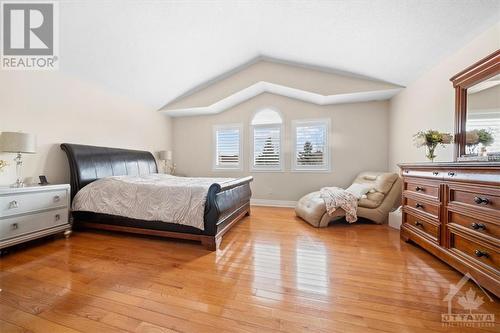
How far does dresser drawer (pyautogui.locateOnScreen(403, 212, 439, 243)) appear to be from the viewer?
2070 mm

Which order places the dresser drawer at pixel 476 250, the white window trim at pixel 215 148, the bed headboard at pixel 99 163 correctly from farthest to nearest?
the white window trim at pixel 215 148
the bed headboard at pixel 99 163
the dresser drawer at pixel 476 250

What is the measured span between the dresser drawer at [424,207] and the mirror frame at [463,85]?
72cm

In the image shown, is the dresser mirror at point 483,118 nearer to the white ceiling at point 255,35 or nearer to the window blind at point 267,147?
the white ceiling at point 255,35

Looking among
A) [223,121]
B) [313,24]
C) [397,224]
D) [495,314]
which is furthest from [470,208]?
[223,121]

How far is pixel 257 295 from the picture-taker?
1538 mm

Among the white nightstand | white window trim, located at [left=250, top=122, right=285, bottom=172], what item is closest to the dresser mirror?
white window trim, located at [left=250, top=122, right=285, bottom=172]

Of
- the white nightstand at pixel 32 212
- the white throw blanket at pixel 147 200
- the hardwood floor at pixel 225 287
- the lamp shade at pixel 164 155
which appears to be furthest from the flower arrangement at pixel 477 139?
the lamp shade at pixel 164 155

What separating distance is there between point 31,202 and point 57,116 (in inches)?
57.6

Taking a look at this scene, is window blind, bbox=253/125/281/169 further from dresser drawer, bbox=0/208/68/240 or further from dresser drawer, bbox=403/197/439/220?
dresser drawer, bbox=0/208/68/240

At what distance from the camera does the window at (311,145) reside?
186 inches

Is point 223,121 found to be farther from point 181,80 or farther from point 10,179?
point 10,179

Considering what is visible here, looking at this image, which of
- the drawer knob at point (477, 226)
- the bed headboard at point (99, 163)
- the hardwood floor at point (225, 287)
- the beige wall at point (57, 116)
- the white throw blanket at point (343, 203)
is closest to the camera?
the hardwood floor at point (225, 287)

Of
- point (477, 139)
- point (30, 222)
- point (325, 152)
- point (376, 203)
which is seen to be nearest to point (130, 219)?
point (30, 222)

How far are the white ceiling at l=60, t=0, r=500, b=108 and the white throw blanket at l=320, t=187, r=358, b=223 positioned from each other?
2.23 metres
